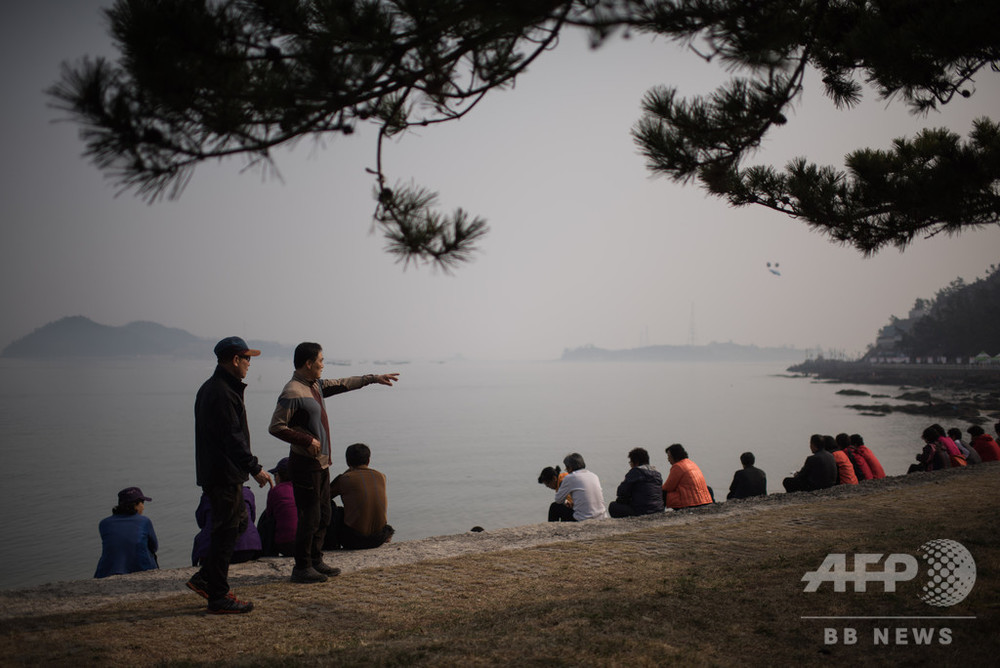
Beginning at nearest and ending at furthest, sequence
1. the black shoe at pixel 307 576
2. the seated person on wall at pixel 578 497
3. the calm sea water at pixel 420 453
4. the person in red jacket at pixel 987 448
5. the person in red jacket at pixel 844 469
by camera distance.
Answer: the black shoe at pixel 307 576
the seated person on wall at pixel 578 497
the person in red jacket at pixel 844 469
the person in red jacket at pixel 987 448
the calm sea water at pixel 420 453

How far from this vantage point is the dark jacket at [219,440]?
4.15 meters

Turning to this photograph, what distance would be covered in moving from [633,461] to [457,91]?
195 inches

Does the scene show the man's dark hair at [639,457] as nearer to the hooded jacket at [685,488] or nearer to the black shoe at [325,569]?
the hooded jacket at [685,488]

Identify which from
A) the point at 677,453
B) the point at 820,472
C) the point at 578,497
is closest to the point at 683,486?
the point at 677,453

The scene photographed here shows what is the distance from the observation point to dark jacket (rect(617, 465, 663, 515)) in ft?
23.9

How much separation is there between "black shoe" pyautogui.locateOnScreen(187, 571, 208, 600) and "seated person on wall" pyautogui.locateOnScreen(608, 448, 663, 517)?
441cm

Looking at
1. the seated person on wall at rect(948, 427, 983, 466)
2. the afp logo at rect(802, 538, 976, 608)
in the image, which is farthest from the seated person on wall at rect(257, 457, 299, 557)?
the seated person on wall at rect(948, 427, 983, 466)

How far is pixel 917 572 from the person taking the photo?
14.3 feet

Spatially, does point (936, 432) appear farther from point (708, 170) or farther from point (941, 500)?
point (708, 170)

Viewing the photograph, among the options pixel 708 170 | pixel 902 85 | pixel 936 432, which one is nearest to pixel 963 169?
pixel 902 85

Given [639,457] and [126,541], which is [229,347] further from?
[639,457]

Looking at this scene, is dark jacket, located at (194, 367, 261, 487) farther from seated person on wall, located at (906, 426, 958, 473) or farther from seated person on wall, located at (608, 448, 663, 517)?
seated person on wall, located at (906, 426, 958, 473)

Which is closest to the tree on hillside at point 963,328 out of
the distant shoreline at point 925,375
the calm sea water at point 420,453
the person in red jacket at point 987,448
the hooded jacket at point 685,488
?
the distant shoreline at point 925,375

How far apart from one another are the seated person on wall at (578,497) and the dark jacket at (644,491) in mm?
381
